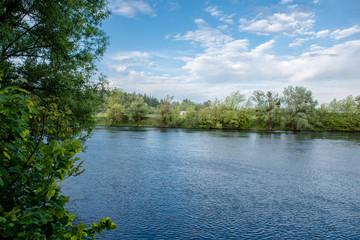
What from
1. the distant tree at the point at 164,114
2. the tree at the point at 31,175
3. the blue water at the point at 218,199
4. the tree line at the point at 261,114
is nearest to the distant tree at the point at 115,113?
the tree line at the point at 261,114

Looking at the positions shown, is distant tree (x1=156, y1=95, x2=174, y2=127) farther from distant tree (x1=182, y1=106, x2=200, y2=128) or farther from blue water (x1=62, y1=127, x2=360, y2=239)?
blue water (x1=62, y1=127, x2=360, y2=239)

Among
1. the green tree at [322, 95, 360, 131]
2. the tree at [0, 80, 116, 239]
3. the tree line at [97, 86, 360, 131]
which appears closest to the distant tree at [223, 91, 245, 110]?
the tree line at [97, 86, 360, 131]

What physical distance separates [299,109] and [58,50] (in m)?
75.1

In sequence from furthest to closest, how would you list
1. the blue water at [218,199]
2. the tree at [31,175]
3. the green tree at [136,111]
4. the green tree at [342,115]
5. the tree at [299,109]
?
the green tree at [136,111]
the green tree at [342,115]
the tree at [299,109]
the blue water at [218,199]
the tree at [31,175]

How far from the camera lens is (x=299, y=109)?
7425 centimetres

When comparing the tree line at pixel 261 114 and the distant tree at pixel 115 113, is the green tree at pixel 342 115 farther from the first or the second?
the distant tree at pixel 115 113

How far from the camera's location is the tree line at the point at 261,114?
7425cm

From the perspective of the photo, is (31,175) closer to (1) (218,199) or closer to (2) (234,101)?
(1) (218,199)

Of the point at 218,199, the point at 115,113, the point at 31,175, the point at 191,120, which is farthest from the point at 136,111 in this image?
the point at 31,175

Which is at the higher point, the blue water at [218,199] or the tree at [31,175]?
the tree at [31,175]

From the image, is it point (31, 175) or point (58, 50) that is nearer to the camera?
point (31, 175)

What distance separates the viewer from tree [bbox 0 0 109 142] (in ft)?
34.2

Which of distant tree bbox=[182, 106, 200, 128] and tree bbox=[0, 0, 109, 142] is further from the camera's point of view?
distant tree bbox=[182, 106, 200, 128]

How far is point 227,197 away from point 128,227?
5.54 m
